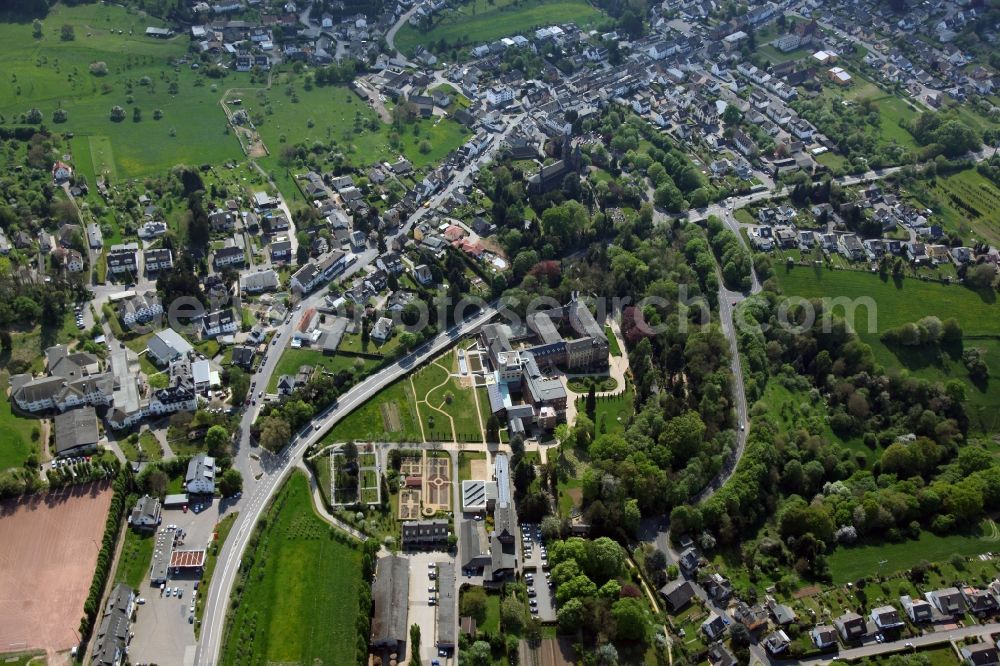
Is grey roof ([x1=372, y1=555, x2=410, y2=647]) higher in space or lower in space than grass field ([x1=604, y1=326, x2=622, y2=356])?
lower

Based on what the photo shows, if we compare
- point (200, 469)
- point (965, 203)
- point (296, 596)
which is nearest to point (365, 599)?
point (296, 596)

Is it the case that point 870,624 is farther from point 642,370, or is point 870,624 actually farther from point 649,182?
point 649,182

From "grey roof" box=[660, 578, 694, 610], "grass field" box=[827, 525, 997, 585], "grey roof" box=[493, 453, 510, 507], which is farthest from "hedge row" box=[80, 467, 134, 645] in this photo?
"grass field" box=[827, 525, 997, 585]

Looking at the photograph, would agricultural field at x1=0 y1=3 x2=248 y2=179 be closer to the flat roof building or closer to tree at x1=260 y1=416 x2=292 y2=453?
the flat roof building

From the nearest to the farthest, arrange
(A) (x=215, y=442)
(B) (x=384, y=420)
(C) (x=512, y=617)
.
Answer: (C) (x=512, y=617)
(A) (x=215, y=442)
(B) (x=384, y=420)

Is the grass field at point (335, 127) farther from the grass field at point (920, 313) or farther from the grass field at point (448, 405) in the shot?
the grass field at point (920, 313)

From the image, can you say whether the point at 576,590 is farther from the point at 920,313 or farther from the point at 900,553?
the point at 920,313

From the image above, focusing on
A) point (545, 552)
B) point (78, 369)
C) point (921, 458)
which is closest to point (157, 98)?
point (78, 369)
